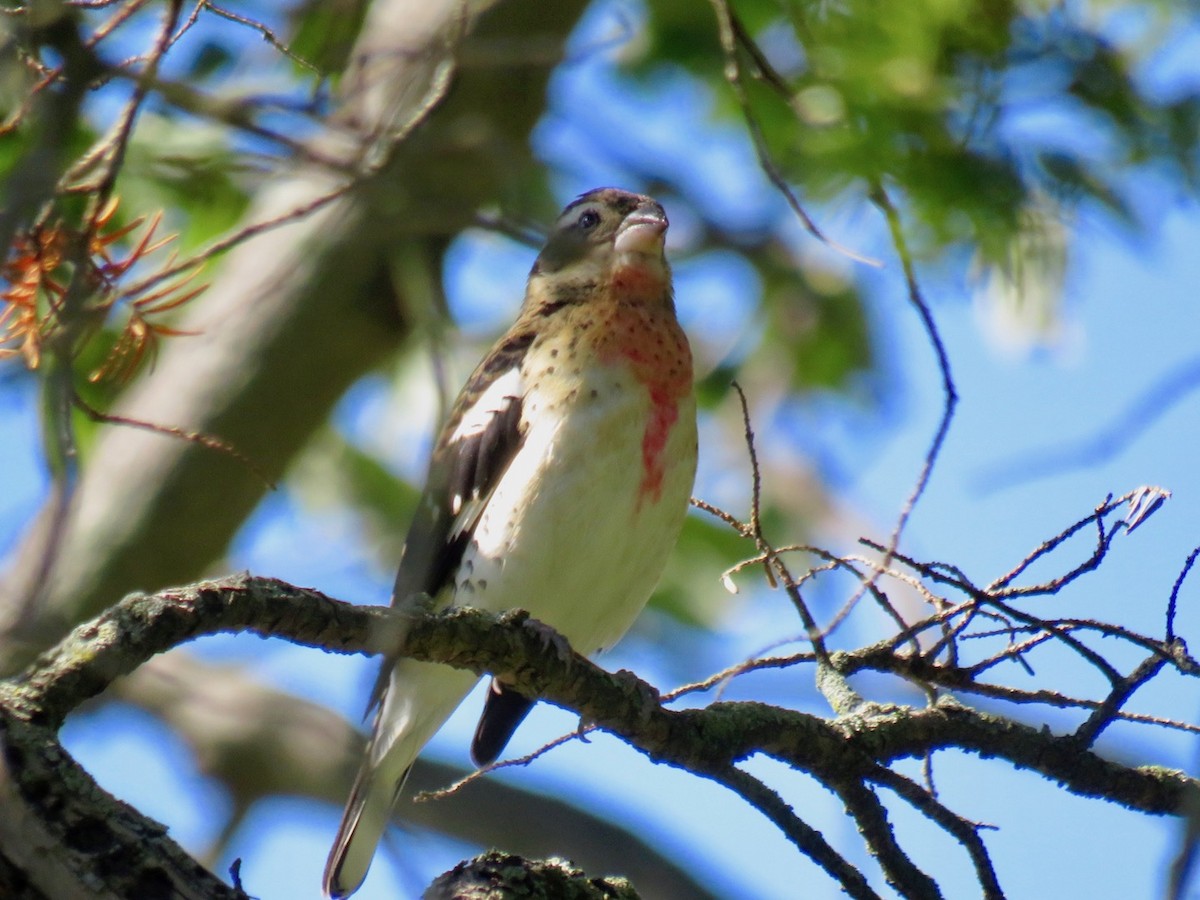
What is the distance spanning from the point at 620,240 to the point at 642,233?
9cm

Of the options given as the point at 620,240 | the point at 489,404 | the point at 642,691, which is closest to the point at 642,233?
the point at 620,240

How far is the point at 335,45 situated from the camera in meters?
3.92

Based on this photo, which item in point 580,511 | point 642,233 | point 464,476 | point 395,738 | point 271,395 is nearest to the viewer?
point 580,511

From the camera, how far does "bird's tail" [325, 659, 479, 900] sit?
4902 mm

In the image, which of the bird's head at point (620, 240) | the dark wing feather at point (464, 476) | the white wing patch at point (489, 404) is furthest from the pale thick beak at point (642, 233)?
the white wing patch at point (489, 404)

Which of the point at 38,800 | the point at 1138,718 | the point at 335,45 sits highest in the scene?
the point at 335,45

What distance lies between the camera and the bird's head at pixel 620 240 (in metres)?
5.34

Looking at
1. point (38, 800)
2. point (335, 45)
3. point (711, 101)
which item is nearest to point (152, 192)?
point (335, 45)

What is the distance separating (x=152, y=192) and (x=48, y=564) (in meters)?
3.61

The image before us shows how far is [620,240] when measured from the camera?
5.39m

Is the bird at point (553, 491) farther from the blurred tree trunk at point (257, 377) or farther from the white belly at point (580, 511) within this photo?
the blurred tree trunk at point (257, 377)

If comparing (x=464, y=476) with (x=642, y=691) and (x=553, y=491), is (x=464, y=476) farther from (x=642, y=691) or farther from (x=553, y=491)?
(x=642, y=691)

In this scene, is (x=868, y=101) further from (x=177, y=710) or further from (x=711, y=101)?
(x=177, y=710)

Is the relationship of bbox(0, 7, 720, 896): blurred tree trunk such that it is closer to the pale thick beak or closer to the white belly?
the pale thick beak
